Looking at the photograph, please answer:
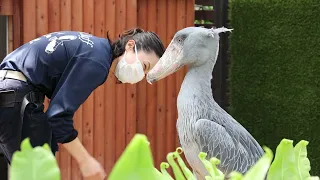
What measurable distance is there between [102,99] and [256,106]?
55.6 inches

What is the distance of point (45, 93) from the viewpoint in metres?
2.49

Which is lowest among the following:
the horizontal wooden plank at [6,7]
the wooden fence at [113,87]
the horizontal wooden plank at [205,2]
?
the wooden fence at [113,87]

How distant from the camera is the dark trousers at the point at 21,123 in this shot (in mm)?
2316

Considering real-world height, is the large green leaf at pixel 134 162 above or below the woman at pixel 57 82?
above

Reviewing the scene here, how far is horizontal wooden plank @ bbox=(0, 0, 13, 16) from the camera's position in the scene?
4148 millimetres

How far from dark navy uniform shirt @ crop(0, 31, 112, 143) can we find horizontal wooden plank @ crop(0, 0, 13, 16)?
177 centimetres

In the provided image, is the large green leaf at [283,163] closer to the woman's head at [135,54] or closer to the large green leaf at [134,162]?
the large green leaf at [134,162]

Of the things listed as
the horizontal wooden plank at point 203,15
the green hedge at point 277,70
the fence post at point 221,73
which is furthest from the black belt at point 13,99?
the fence post at point 221,73

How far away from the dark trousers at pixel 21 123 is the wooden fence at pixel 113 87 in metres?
1.96

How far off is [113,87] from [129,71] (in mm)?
2071

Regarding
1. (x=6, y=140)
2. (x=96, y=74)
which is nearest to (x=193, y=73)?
(x=96, y=74)

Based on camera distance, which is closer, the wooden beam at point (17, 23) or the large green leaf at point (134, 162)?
the large green leaf at point (134, 162)

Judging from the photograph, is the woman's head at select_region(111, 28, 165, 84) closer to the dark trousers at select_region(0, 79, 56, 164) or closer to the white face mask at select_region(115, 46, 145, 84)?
the white face mask at select_region(115, 46, 145, 84)

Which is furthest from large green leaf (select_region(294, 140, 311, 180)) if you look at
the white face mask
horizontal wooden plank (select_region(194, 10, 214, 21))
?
horizontal wooden plank (select_region(194, 10, 214, 21))
